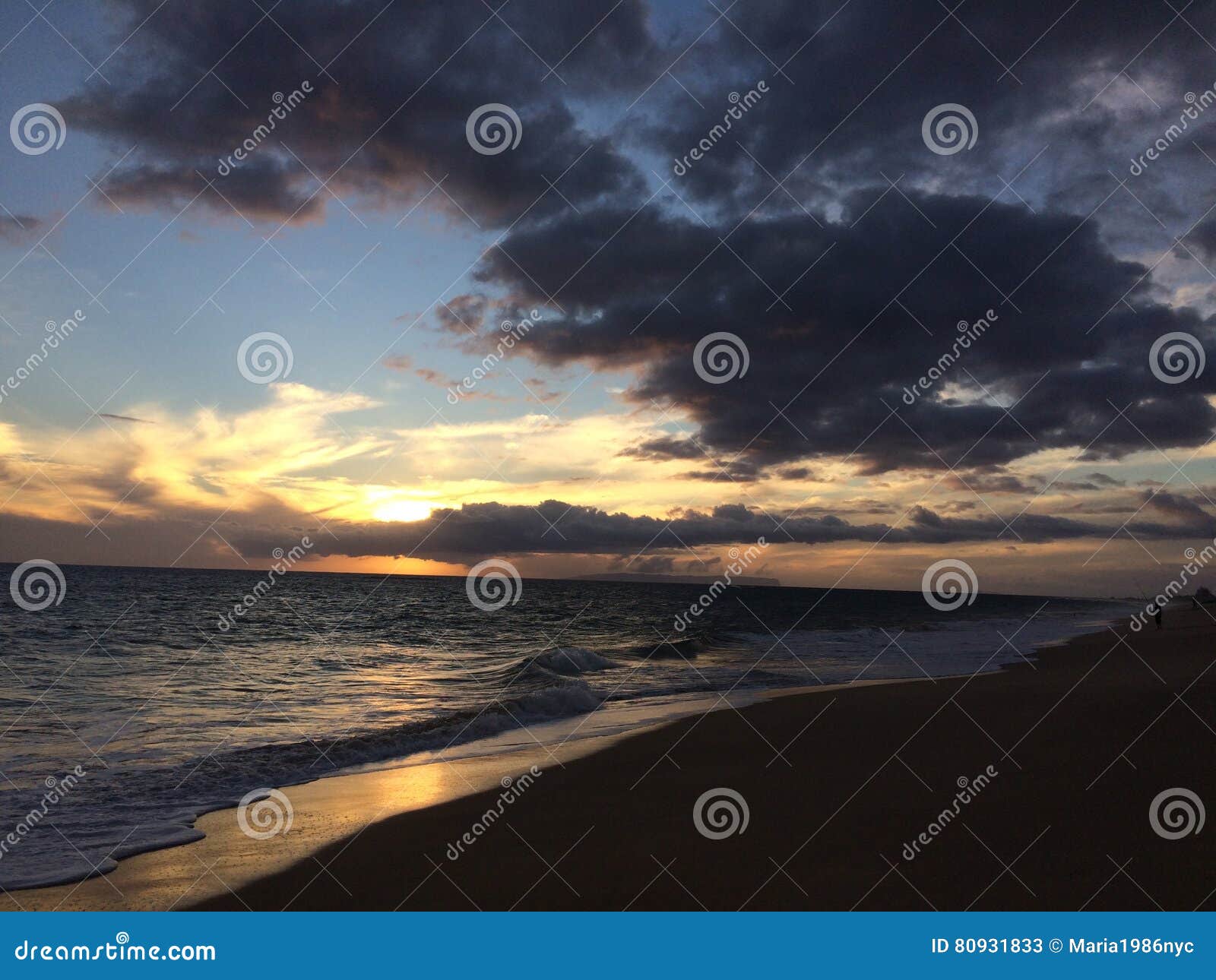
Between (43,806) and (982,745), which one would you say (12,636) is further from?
(982,745)

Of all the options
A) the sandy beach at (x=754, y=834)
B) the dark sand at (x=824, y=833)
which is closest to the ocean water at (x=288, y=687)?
the sandy beach at (x=754, y=834)

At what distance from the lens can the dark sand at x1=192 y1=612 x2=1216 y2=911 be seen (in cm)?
604

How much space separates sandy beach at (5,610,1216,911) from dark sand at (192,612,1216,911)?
3 cm

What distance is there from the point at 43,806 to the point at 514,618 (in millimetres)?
49032

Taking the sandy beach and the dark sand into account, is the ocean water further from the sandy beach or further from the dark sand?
the dark sand

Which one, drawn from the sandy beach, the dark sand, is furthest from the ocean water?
the dark sand

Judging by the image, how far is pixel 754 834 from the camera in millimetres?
7359

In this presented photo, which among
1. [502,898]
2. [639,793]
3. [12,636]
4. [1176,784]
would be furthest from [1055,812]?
[12,636]

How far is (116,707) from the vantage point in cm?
1570

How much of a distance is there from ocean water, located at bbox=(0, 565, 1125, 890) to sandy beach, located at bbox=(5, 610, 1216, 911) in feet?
4.03

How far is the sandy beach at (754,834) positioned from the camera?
19.9 ft

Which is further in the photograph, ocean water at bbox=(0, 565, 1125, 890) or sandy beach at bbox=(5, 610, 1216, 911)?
ocean water at bbox=(0, 565, 1125, 890)

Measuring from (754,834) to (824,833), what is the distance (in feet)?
2.23

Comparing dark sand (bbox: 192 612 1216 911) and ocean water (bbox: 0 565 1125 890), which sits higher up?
ocean water (bbox: 0 565 1125 890)
